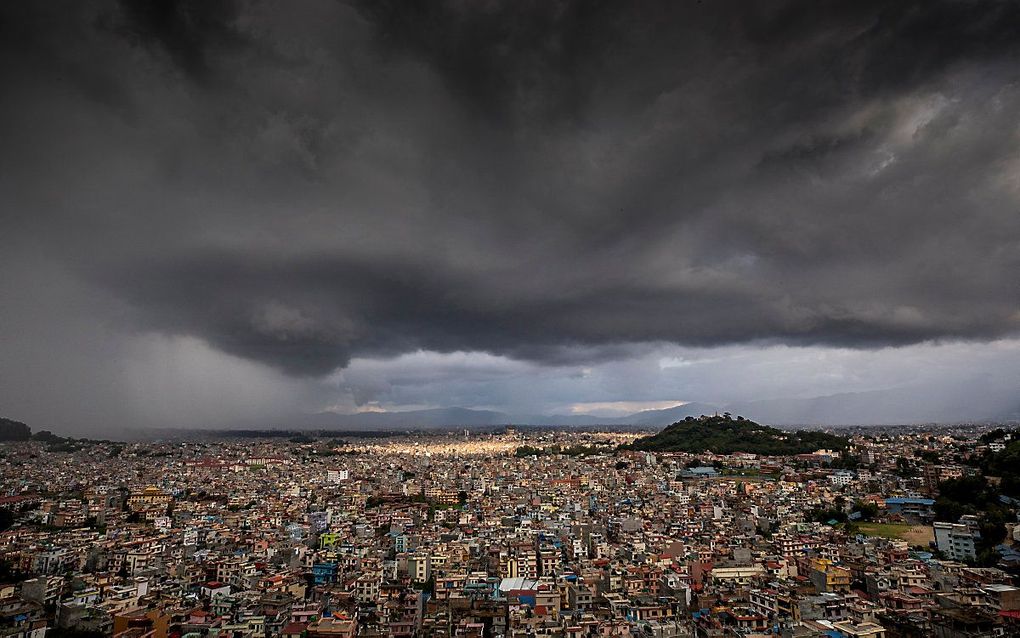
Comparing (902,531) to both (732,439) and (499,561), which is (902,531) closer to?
(499,561)

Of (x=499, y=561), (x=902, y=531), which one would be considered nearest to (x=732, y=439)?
(x=902, y=531)

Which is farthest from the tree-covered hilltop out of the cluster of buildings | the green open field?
the green open field

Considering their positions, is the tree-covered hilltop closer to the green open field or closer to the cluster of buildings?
the cluster of buildings

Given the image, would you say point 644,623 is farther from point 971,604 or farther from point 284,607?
point 284,607

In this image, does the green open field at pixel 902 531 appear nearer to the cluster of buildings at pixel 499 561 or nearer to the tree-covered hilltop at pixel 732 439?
the cluster of buildings at pixel 499 561

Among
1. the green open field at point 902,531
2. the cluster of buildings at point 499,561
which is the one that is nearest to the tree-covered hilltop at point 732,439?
the cluster of buildings at point 499,561
